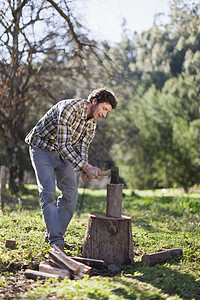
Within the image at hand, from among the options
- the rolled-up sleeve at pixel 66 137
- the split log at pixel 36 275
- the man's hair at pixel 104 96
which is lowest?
Result: the split log at pixel 36 275

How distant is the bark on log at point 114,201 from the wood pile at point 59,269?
28.8 inches

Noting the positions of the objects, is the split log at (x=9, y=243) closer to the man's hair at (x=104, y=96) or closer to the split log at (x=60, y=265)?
the split log at (x=60, y=265)

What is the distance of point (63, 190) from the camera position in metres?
4.05

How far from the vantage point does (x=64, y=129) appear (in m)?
3.69

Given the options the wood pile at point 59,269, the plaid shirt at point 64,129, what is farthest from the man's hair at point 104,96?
the wood pile at point 59,269

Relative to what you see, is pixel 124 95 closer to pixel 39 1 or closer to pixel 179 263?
pixel 39 1

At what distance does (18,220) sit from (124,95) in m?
8.85

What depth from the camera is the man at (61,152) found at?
369cm

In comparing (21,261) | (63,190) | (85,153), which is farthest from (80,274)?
(85,153)

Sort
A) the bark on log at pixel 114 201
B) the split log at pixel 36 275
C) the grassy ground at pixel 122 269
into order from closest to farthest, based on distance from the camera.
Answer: the grassy ground at pixel 122 269, the split log at pixel 36 275, the bark on log at pixel 114 201

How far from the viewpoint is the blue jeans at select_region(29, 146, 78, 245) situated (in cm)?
367

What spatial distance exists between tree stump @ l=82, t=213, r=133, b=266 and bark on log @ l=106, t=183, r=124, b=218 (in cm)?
12

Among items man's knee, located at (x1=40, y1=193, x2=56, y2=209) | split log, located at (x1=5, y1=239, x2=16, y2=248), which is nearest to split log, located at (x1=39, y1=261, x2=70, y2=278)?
man's knee, located at (x1=40, y1=193, x2=56, y2=209)

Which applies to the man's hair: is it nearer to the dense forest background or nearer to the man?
the man
